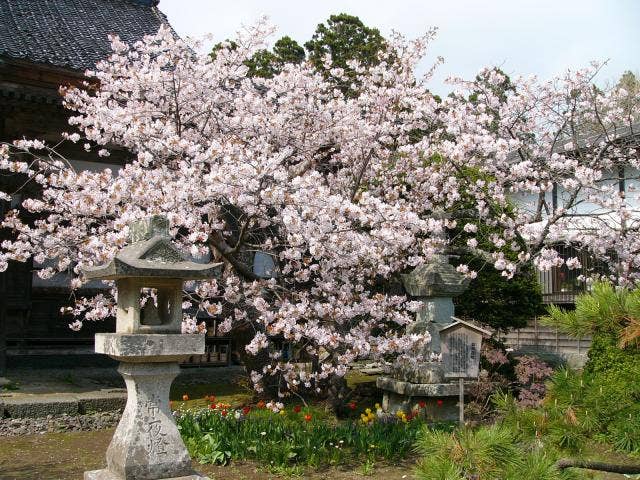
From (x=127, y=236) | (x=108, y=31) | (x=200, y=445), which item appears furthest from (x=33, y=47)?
(x=200, y=445)

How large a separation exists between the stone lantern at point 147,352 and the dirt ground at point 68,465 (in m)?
1.66

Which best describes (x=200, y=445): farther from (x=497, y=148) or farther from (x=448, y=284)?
(x=497, y=148)

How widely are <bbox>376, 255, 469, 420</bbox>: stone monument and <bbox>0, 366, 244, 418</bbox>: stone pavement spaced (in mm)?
4351

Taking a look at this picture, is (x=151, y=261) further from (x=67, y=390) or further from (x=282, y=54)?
(x=282, y=54)

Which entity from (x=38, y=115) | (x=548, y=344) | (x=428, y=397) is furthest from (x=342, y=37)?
(x=428, y=397)

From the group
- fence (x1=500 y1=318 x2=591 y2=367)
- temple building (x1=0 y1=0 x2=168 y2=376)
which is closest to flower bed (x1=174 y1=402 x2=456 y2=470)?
temple building (x1=0 y1=0 x2=168 y2=376)

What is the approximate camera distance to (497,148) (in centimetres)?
1041

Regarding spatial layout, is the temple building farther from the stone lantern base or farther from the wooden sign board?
the wooden sign board

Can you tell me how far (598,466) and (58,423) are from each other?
8.42 metres

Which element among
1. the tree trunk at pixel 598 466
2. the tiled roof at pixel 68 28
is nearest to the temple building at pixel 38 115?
the tiled roof at pixel 68 28

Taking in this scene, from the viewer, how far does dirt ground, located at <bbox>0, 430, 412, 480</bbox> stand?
6871 millimetres

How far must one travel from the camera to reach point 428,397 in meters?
9.61

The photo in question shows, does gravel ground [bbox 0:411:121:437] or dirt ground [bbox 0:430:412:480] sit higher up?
gravel ground [bbox 0:411:121:437]

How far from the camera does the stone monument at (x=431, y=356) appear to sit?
9600mm
